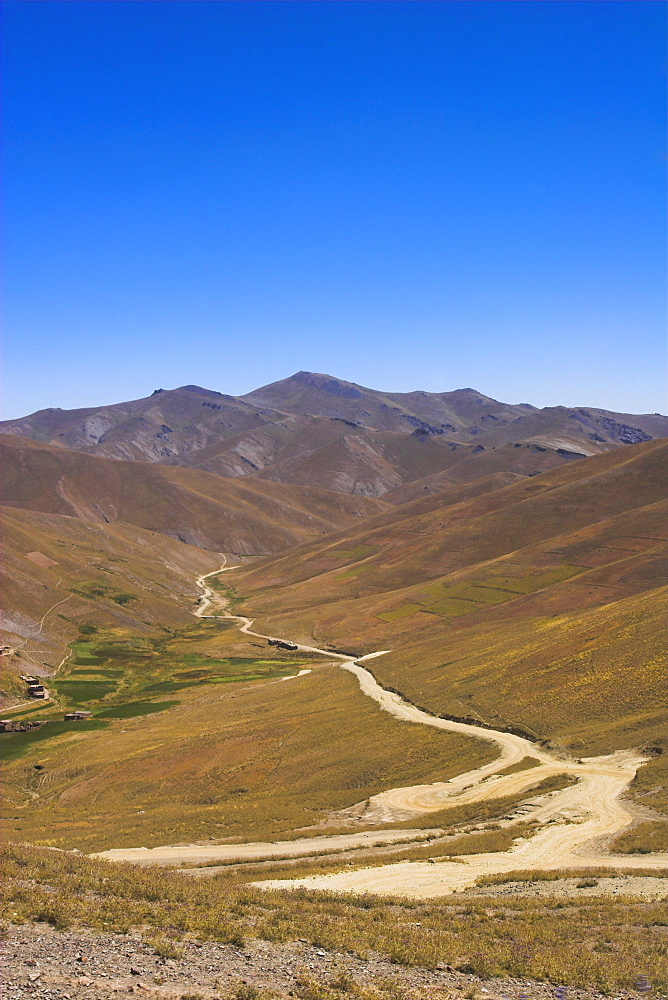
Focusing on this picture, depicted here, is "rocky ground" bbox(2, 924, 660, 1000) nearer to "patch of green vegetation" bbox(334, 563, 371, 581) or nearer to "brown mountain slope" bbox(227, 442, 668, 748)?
"brown mountain slope" bbox(227, 442, 668, 748)

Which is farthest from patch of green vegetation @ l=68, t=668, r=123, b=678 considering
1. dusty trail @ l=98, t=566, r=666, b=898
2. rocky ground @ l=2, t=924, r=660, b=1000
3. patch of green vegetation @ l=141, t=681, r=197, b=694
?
rocky ground @ l=2, t=924, r=660, b=1000

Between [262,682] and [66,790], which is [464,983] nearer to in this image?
[66,790]

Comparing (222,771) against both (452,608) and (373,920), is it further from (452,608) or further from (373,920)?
(452,608)

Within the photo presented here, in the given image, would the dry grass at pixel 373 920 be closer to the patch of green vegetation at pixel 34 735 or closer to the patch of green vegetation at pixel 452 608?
the patch of green vegetation at pixel 34 735

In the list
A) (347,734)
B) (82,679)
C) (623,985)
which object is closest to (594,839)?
(623,985)

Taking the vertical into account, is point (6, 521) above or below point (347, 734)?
above

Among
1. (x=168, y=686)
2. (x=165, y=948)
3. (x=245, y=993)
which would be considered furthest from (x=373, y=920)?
(x=168, y=686)
